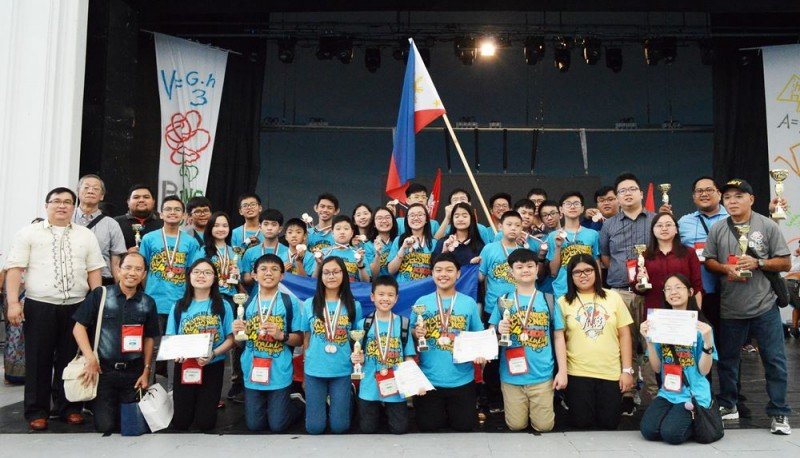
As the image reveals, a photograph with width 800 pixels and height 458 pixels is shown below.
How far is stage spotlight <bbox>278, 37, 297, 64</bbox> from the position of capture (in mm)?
9592

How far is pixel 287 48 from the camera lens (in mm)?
9648

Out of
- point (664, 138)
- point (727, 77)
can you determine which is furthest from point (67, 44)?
point (664, 138)

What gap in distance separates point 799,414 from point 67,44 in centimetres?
837

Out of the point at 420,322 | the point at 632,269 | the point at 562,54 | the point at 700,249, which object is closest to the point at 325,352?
the point at 420,322

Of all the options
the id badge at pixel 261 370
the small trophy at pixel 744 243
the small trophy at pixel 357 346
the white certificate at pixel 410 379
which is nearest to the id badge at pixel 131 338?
the id badge at pixel 261 370

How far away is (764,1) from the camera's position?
26.2 ft

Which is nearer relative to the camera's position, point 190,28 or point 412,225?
point 412,225

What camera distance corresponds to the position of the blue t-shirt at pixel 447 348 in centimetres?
388

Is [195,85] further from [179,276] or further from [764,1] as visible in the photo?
[764,1]

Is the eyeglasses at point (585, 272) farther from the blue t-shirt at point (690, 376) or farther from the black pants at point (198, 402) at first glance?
the black pants at point (198, 402)

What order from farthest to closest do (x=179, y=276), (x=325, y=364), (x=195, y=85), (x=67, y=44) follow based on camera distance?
(x=195, y=85) → (x=67, y=44) → (x=179, y=276) → (x=325, y=364)

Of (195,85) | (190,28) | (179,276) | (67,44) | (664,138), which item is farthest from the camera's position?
(664,138)

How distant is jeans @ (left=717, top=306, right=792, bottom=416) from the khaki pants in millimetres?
1316

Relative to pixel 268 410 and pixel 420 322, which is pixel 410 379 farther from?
pixel 268 410
